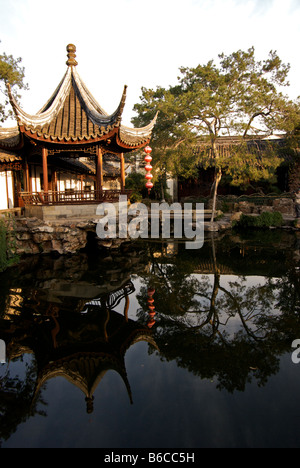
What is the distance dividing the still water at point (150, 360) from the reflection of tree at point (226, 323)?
20mm

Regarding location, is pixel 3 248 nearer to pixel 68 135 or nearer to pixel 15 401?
pixel 68 135

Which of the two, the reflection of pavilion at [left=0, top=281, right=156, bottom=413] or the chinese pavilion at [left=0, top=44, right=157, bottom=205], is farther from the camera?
the chinese pavilion at [left=0, top=44, right=157, bottom=205]

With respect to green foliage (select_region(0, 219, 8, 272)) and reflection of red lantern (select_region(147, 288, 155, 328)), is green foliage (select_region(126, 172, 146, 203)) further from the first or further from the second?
reflection of red lantern (select_region(147, 288, 155, 328))

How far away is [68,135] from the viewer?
1094cm

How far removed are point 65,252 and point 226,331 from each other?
712cm

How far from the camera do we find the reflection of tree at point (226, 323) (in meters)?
3.71

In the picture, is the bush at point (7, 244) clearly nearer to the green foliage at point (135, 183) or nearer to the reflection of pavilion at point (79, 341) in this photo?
the reflection of pavilion at point (79, 341)

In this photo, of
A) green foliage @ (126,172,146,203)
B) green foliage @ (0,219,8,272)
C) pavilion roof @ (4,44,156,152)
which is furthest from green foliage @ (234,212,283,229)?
green foliage @ (0,219,8,272)

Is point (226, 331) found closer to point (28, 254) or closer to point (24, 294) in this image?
point (24, 294)

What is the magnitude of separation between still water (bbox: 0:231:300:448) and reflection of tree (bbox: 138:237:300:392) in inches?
0.8

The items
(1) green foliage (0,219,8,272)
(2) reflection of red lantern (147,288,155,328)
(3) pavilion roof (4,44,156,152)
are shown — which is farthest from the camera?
(3) pavilion roof (4,44,156,152)

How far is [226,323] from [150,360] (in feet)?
5.54

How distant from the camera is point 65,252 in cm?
1016

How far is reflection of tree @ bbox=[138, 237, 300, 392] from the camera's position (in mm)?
3711
